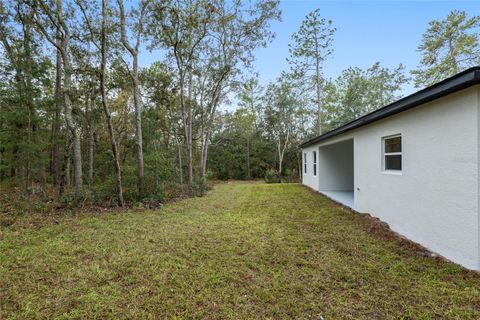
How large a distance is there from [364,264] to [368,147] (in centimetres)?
339

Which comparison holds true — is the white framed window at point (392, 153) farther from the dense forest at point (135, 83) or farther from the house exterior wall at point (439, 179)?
the dense forest at point (135, 83)

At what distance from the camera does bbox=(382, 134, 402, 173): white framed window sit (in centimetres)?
436

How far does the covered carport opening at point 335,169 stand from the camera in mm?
10094

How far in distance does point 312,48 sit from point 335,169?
9.50 meters

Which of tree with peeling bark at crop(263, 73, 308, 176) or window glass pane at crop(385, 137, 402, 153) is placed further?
tree with peeling bark at crop(263, 73, 308, 176)

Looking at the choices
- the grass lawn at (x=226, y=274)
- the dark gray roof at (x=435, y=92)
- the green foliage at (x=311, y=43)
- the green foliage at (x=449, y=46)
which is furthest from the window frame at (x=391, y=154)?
the green foliage at (x=449, y=46)

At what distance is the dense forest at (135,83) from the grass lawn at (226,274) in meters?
3.40

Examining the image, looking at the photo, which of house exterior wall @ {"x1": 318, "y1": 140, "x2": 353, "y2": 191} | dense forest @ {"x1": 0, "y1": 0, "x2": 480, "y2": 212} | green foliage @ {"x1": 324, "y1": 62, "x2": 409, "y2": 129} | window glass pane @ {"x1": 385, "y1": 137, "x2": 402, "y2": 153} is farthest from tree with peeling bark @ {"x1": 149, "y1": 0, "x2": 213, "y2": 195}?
green foliage @ {"x1": 324, "y1": 62, "x2": 409, "y2": 129}

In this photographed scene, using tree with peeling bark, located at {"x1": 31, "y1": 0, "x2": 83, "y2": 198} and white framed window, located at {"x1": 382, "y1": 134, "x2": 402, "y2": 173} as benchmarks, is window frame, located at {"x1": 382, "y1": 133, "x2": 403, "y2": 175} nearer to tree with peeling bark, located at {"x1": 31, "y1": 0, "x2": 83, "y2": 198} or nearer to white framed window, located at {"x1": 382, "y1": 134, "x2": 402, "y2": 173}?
white framed window, located at {"x1": 382, "y1": 134, "x2": 402, "y2": 173}

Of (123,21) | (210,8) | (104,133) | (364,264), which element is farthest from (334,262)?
(104,133)

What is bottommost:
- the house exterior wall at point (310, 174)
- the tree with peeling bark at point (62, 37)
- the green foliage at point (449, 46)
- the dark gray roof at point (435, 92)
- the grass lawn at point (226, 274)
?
the grass lawn at point (226, 274)

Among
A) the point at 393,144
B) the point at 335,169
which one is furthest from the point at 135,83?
the point at 335,169

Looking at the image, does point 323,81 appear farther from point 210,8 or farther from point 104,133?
point 104,133

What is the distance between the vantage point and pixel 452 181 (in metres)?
3.01
